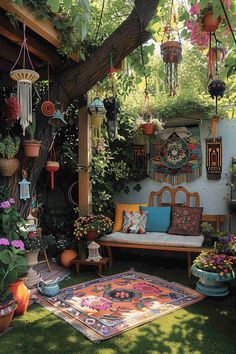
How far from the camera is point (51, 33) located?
2971 millimetres

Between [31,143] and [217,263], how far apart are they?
219 centimetres

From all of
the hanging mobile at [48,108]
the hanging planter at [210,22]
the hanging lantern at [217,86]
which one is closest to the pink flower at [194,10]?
the hanging planter at [210,22]

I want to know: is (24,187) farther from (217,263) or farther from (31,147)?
(217,263)

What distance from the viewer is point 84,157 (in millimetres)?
4336

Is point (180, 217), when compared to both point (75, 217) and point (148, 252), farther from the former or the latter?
point (75, 217)

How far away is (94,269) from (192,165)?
218 cm

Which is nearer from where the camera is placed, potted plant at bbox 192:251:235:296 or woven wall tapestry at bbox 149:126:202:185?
potted plant at bbox 192:251:235:296

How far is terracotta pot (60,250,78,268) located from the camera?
4.23 metres

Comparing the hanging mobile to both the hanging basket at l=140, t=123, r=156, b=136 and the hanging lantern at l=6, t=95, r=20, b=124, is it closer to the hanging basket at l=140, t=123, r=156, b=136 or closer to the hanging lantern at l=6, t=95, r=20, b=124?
the hanging lantern at l=6, t=95, r=20, b=124

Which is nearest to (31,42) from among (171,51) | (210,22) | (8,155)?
(8,155)

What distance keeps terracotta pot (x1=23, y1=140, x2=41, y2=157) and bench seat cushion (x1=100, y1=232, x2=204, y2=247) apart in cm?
184

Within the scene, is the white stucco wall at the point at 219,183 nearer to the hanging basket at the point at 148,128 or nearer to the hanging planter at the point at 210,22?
the hanging basket at the point at 148,128

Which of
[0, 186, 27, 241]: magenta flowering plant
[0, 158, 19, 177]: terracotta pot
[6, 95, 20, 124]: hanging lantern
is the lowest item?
[0, 186, 27, 241]: magenta flowering plant

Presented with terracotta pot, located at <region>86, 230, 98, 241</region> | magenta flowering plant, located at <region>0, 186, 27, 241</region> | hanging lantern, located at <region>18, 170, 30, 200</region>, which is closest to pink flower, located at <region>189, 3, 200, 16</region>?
hanging lantern, located at <region>18, 170, 30, 200</region>
